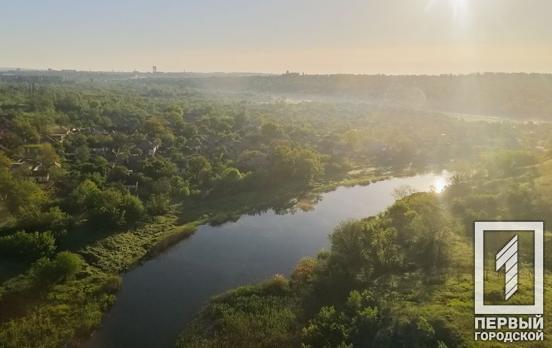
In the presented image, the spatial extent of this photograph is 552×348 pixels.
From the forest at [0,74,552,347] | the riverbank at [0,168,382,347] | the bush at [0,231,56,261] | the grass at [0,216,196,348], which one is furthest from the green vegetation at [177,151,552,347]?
the bush at [0,231,56,261]

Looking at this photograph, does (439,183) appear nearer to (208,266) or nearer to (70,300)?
(208,266)

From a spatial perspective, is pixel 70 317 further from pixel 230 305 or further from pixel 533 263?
pixel 533 263

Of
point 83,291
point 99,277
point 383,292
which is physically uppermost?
point 383,292

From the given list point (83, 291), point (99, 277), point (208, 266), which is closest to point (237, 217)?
point (208, 266)

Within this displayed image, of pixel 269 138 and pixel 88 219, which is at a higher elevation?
pixel 269 138

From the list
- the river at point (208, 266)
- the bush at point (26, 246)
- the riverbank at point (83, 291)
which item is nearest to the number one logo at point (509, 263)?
the river at point (208, 266)

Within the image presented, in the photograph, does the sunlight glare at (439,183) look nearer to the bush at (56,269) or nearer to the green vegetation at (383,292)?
the green vegetation at (383,292)

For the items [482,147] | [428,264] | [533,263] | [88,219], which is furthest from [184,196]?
[482,147]
